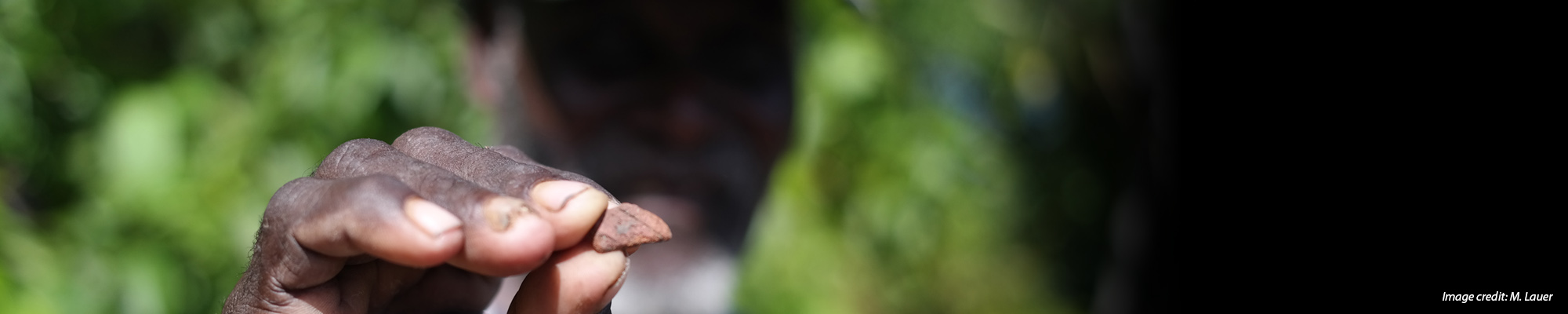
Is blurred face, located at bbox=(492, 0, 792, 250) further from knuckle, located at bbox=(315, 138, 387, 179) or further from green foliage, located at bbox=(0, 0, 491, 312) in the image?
knuckle, located at bbox=(315, 138, 387, 179)

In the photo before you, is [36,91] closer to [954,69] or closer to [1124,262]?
[954,69]

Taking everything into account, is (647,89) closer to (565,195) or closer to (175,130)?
(565,195)

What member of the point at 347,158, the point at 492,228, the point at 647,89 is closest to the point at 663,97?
the point at 647,89

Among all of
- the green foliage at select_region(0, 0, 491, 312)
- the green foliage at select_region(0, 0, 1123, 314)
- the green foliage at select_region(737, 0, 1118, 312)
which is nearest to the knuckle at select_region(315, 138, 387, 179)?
the green foliage at select_region(0, 0, 1123, 314)

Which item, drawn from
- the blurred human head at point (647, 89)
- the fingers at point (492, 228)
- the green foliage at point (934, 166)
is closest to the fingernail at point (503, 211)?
the fingers at point (492, 228)

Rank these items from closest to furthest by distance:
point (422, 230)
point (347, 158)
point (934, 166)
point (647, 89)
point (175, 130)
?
point (422, 230)
point (347, 158)
point (647, 89)
point (175, 130)
point (934, 166)

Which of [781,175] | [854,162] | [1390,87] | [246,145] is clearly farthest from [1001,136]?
[246,145]
